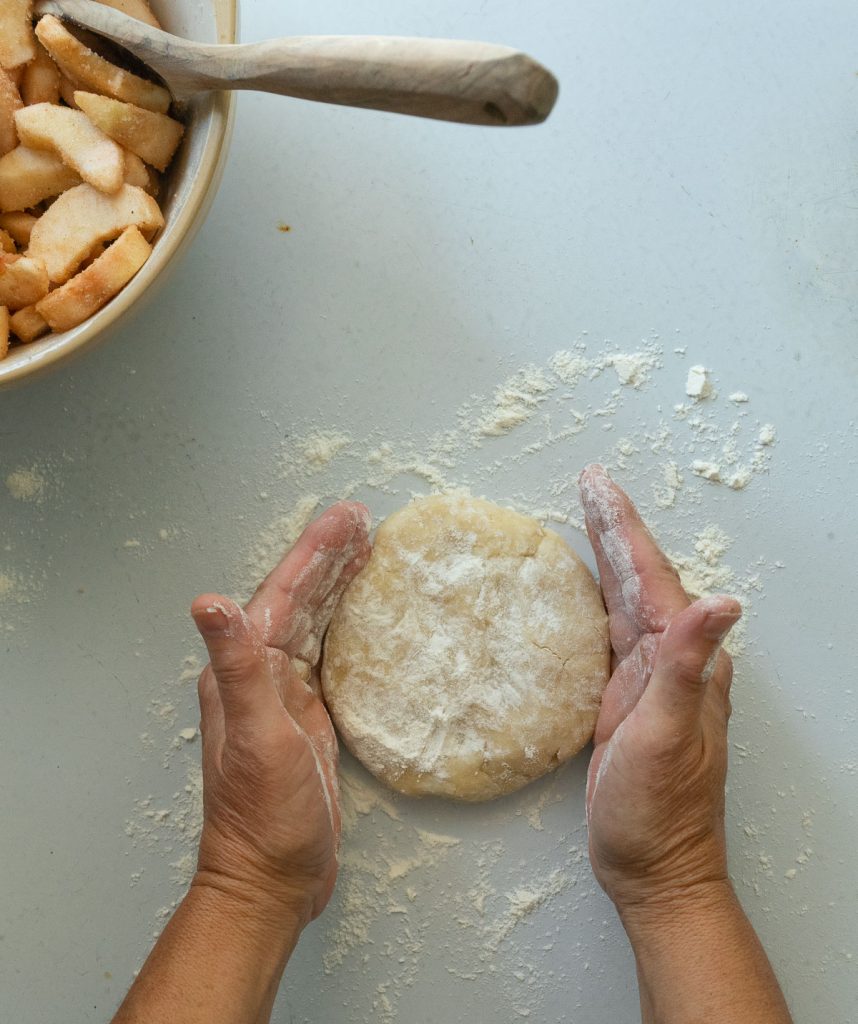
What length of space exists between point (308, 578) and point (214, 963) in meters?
0.54

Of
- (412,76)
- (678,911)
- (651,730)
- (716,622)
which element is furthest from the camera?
(678,911)

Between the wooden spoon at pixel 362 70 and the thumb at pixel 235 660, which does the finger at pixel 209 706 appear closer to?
the thumb at pixel 235 660

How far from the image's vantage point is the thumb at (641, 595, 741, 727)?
3.52 ft

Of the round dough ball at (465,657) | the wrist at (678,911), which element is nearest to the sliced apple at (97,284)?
the round dough ball at (465,657)

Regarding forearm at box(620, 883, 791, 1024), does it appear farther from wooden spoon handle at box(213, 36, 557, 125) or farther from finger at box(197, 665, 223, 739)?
wooden spoon handle at box(213, 36, 557, 125)

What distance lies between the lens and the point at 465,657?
4.48ft

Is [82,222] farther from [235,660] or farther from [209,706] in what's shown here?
[209,706]

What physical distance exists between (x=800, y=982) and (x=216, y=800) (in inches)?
37.4

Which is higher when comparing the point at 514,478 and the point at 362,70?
the point at 362,70

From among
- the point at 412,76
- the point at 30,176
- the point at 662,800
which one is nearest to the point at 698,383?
the point at 662,800

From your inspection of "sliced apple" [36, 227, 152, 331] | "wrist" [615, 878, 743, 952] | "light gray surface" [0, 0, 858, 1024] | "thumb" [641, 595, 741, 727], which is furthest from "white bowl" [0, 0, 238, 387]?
"wrist" [615, 878, 743, 952]

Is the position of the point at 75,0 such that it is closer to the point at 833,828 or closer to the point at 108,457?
the point at 108,457

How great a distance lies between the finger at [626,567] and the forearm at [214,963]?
2.13 feet

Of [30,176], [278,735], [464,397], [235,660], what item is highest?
[30,176]
